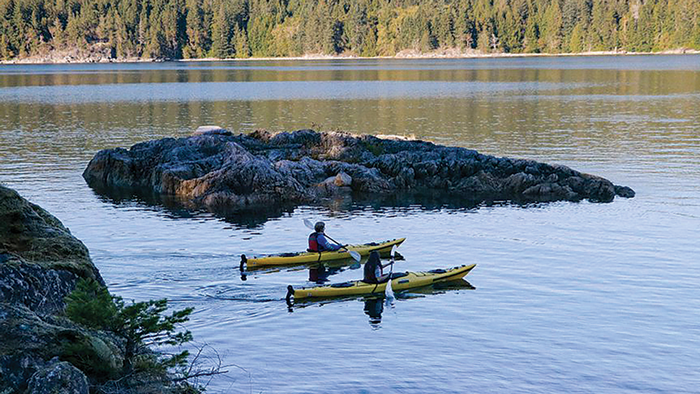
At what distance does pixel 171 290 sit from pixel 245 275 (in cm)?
299

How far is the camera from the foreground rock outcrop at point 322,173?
42.3 meters

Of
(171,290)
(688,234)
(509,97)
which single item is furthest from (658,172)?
(509,97)

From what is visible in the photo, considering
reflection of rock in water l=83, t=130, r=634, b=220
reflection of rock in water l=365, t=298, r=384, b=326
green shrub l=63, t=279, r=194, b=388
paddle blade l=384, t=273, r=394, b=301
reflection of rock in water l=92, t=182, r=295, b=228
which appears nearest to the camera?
green shrub l=63, t=279, r=194, b=388

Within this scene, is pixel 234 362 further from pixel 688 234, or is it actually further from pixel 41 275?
pixel 688 234

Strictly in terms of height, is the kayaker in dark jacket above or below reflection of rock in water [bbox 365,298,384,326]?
above

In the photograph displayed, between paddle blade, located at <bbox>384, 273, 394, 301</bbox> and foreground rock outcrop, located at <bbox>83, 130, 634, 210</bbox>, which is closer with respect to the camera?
paddle blade, located at <bbox>384, 273, 394, 301</bbox>

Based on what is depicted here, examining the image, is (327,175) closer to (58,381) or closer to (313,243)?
(313,243)

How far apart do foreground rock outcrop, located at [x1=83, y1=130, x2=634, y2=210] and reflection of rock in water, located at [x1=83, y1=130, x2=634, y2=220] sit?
0.17 feet

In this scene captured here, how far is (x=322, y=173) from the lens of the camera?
46.1 m

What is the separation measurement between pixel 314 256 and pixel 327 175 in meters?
16.9

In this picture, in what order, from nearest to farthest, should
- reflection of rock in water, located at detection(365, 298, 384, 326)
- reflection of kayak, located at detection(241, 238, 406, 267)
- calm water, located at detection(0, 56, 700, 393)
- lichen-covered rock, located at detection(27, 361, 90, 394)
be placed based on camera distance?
lichen-covered rock, located at detection(27, 361, 90, 394) → calm water, located at detection(0, 56, 700, 393) → reflection of rock in water, located at detection(365, 298, 384, 326) → reflection of kayak, located at detection(241, 238, 406, 267)

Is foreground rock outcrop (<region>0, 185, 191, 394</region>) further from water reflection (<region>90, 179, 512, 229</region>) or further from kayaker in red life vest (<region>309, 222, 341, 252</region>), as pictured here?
water reflection (<region>90, 179, 512, 229</region>)

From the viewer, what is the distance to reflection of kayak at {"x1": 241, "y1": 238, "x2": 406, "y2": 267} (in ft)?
92.3

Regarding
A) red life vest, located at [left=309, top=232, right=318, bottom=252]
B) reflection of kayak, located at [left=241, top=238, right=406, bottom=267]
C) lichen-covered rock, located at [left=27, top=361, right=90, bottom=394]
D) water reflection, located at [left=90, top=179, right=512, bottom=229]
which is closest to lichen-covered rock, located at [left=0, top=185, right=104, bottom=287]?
lichen-covered rock, located at [left=27, top=361, right=90, bottom=394]
